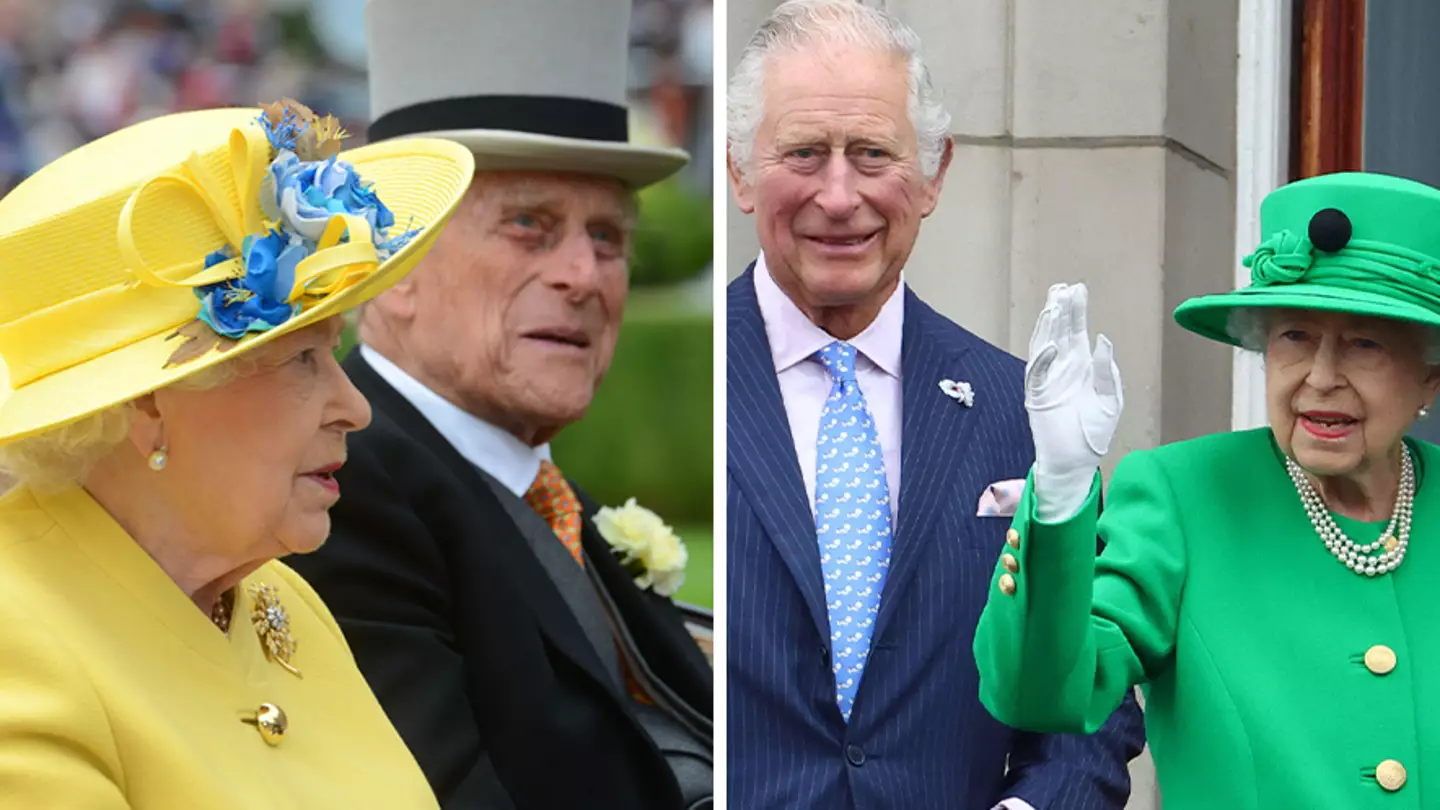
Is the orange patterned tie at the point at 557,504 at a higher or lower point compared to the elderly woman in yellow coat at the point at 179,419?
lower

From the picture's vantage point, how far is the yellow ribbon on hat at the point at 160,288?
6.54ft

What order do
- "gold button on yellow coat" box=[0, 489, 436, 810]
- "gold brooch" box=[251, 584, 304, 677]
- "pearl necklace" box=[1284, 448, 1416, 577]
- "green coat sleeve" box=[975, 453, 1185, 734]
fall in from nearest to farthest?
"gold button on yellow coat" box=[0, 489, 436, 810] → "gold brooch" box=[251, 584, 304, 677] → "green coat sleeve" box=[975, 453, 1185, 734] → "pearl necklace" box=[1284, 448, 1416, 577]

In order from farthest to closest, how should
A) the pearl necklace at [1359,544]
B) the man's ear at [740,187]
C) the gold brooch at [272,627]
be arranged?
1. the man's ear at [740,187]
2. the pearl necklace at [1359,544]
3. the gold brooch at [272,627]

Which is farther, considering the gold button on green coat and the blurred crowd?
the blurred crowd

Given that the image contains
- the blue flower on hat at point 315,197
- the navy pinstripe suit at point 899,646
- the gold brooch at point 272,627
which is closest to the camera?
the blue flower on hat at point 315,197

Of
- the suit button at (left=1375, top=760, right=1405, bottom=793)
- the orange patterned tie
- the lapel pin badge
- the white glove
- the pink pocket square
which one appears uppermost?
the white glove

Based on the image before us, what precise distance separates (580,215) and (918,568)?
806mm

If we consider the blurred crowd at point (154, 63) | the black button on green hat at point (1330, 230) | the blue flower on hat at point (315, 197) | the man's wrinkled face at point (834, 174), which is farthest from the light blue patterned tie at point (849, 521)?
the blue flower on hat at point (315, 197)

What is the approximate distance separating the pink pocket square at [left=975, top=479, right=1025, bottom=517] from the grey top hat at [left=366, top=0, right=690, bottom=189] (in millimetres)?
721

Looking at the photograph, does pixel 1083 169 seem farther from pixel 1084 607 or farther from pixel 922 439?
pixel 1084 607

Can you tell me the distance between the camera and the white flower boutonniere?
324cm

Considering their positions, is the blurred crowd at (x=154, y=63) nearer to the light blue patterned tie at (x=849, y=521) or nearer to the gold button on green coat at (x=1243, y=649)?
the light blue patterned tie at (x=849, y=521)

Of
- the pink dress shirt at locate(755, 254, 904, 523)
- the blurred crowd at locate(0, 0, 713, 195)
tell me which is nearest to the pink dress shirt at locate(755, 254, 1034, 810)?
the pink dress shirt at locate(755, 254, 904, 523)

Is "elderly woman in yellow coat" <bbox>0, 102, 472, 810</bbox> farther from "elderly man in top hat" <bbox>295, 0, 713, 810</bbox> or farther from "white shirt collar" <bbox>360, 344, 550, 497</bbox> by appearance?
"white shirt collar" <bbox>360, 344, 550, 497</bbox>
